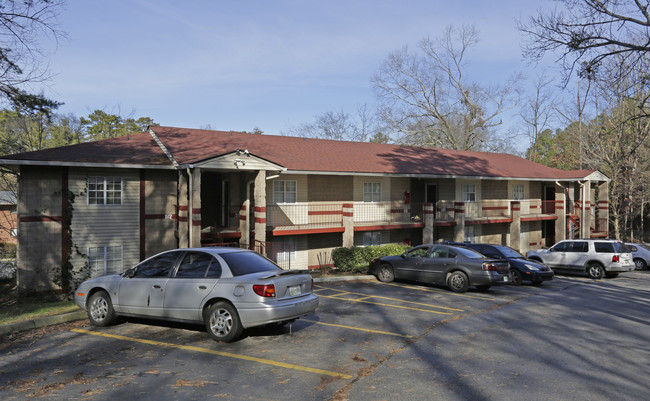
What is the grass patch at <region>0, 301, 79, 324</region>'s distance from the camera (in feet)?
35.0

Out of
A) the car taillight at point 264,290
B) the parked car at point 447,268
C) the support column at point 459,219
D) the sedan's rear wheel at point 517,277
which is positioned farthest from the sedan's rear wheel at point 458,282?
the support column at point 459,219

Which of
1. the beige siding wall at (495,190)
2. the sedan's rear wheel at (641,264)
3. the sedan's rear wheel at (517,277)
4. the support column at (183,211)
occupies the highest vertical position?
the beige siding wall at (495,190)

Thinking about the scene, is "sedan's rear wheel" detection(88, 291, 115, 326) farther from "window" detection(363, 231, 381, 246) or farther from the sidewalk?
"window" detection(363, 231, 381, 246)

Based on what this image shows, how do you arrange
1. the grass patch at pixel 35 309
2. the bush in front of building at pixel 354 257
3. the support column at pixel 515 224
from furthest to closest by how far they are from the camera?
the support column at pixel 515 224, the bush in front of building at pixel 354 257, the grass patch at pixel 35 309

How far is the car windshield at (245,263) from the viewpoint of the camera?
8.02 meters

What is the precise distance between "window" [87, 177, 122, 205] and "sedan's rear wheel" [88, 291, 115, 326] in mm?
Result: 8074

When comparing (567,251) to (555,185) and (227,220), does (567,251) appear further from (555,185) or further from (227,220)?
(227,220)

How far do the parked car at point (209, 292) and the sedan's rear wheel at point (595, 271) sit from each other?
15.7 metres

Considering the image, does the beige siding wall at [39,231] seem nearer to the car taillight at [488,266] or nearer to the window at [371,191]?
the window at [371,191]

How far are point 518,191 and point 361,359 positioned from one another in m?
25.9

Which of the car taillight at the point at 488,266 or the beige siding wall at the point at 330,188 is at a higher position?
the beige siding wall at the point at 330,188

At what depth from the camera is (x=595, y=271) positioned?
19.2 meters

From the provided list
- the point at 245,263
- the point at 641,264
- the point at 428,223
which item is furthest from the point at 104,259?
the point at 641,264

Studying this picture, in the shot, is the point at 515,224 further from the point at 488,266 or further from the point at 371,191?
the point at 488,266
